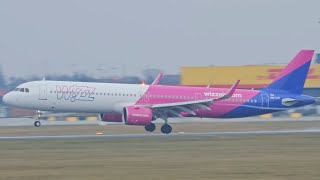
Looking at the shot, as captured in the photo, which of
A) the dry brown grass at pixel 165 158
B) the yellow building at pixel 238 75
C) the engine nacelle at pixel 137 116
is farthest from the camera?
the yellow building at pixel 238 75

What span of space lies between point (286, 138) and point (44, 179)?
854 inches

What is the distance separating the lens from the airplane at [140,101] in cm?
4881

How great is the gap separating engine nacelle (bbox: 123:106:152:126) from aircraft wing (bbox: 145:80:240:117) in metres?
1.11

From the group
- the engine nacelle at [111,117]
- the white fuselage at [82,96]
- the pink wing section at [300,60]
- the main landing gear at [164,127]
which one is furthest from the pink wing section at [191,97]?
the pink wing section at [300,60]

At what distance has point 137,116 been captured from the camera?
47375 millimetres

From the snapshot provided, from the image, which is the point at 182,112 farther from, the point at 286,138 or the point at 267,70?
the point at 267,70

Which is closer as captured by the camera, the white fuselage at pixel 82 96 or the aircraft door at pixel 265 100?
the white fuselage at pixel 82 96

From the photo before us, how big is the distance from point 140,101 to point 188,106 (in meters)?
3.24

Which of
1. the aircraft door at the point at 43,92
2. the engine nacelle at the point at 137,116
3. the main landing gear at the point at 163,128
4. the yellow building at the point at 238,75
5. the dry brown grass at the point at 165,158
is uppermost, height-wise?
the dry brown grass at the point at 165,158

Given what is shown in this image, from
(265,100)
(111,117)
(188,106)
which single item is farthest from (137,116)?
(265,100)

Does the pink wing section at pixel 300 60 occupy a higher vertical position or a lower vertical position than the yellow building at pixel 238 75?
higher

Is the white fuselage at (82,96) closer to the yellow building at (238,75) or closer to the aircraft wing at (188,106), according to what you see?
the aircraft wing at (188,106)

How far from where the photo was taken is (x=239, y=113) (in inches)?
2050

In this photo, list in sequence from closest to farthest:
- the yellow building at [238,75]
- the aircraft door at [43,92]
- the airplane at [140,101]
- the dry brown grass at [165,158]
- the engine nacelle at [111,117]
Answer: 1. the dry brown grass at [165,158]
2. the airplane at [140,101]
3. the aircraft door at [43,92]
4. the engine nacelle at [111,117]
5. the yellow building at [238,75]
